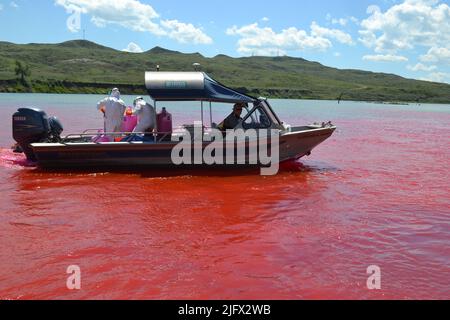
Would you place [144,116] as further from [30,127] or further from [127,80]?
[127,80]

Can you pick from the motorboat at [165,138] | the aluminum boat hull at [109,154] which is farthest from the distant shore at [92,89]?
the aluminum boat hull at [109,154]

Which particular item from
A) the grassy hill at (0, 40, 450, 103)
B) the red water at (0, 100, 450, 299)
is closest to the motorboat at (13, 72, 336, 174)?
the red water at (0, 100, 450, 299)

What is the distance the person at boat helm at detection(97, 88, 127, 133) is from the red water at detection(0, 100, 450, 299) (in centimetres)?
154

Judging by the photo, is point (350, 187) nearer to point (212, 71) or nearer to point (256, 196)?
point (256, 196)

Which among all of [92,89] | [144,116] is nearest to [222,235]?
[144,116]

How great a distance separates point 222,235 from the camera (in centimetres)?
897

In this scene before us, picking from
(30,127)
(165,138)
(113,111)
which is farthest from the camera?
(113,111)

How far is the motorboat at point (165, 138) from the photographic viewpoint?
44.8 ft

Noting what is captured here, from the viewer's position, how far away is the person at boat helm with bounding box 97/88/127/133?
14.2 m

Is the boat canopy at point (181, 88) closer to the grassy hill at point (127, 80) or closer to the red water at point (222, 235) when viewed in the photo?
the red water at point (222, 235)

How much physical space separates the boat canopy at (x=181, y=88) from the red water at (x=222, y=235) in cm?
245

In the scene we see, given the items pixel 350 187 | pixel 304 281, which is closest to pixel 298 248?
pixel 304 281

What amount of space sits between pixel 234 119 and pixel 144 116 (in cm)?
285
